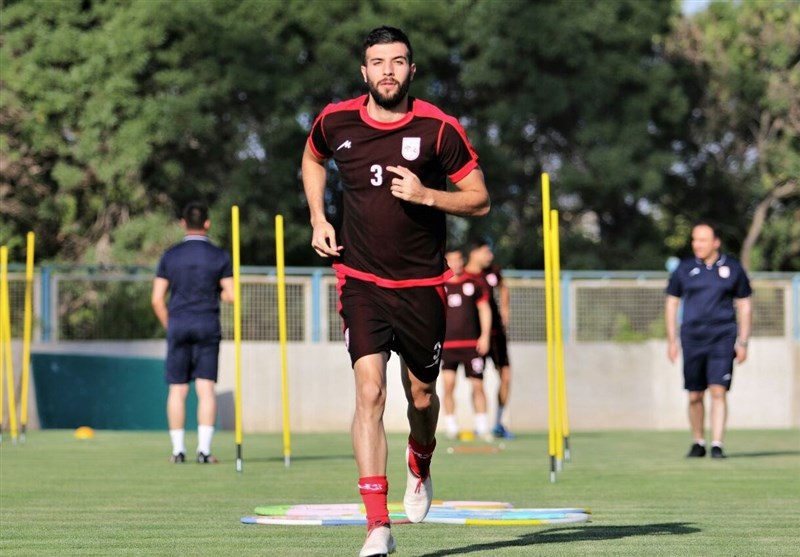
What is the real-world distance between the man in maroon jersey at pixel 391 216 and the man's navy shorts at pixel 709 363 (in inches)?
295

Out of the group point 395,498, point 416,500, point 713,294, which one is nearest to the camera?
point 416,500

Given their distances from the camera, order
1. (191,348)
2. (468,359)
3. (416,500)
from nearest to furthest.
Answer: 1. (416,500)
2. (191,348)
3. (468,359)

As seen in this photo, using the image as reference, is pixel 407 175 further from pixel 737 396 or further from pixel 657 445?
pixel 737 396

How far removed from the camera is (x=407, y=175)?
678cm

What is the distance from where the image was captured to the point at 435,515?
27.4 ft

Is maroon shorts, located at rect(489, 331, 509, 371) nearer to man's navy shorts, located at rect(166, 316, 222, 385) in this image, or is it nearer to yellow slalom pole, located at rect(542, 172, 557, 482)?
man's navy shorts, located at rect(166, 316, 222, 385)

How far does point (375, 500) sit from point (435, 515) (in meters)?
1.83

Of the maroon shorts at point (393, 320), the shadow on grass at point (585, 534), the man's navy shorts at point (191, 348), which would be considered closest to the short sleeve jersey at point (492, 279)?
the man's navy shorts at point (191, 348)

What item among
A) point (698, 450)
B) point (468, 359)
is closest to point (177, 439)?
point (698, 450)

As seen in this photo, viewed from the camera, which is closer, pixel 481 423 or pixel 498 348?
pixel 481 423

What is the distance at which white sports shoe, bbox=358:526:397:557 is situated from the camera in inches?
247

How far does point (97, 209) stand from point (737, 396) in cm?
1183

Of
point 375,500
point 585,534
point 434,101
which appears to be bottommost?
point 585,534

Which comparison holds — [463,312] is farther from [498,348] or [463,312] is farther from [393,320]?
[393,320]
